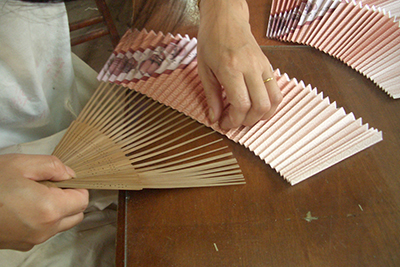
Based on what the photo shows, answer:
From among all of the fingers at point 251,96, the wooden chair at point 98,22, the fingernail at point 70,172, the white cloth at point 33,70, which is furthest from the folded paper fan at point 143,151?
the wooden chair at point 98,22

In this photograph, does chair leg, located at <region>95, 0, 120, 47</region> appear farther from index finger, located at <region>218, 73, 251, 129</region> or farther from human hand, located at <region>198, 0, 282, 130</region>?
index finger, located at <region>218, 73, 251, 129</region>

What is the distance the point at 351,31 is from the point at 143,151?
820 mm

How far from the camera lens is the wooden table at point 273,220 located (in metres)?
0.70

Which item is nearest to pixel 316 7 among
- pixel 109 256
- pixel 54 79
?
pixel 54 79

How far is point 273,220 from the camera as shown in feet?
2.42

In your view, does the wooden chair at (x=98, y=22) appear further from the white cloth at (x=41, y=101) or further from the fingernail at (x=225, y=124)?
the fingernail at (x=225, y=124)

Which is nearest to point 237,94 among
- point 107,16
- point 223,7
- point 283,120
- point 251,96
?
point 251,96

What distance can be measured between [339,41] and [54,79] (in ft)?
3.45

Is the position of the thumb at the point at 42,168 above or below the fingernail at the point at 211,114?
below

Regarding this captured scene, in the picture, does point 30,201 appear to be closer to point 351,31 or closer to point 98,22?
point 98,22

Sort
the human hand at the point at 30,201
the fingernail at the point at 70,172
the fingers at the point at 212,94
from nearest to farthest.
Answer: the human hand at the point at 30,201 → the fingernail at the point at 70,172 → the fingers at the point at 212,94

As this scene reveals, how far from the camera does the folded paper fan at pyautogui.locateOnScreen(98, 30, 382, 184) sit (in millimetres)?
812

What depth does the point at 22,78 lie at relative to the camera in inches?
37.6

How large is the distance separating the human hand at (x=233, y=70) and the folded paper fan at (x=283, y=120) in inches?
2.3
